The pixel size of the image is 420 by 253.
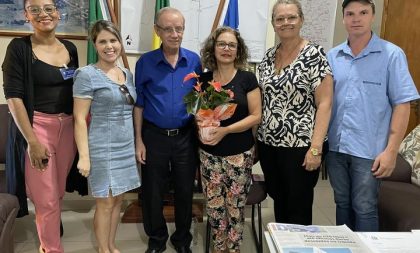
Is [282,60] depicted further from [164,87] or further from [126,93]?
[126,93]

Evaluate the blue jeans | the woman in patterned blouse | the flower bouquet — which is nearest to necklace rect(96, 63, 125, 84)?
the flower bouquet

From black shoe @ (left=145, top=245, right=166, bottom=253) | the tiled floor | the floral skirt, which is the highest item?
the floral skirt

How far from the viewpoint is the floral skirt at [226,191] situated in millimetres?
1957

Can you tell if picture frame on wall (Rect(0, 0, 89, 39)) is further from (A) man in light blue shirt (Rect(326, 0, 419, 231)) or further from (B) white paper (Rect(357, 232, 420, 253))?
(B) white paper (Rect(357, 232, 420, 253))

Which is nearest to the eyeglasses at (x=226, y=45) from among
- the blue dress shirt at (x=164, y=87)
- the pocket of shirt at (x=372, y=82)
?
the blue dress shirt at (x=164, y=87)

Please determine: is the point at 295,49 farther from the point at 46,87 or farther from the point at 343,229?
the point at 46,87

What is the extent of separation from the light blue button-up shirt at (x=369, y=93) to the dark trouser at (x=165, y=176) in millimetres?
845

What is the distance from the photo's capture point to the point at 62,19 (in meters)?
2.71

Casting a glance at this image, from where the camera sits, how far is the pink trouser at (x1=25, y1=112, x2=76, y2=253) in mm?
1926

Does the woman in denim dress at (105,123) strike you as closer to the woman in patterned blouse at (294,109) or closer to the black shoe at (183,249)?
the black shoe at (183,249)

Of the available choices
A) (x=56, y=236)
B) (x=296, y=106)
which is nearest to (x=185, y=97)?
(x=296, y=106)

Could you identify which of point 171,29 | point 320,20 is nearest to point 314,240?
point 171,29

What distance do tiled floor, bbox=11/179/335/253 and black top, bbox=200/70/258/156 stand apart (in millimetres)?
828

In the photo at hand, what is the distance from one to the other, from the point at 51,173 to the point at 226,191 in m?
0.97
